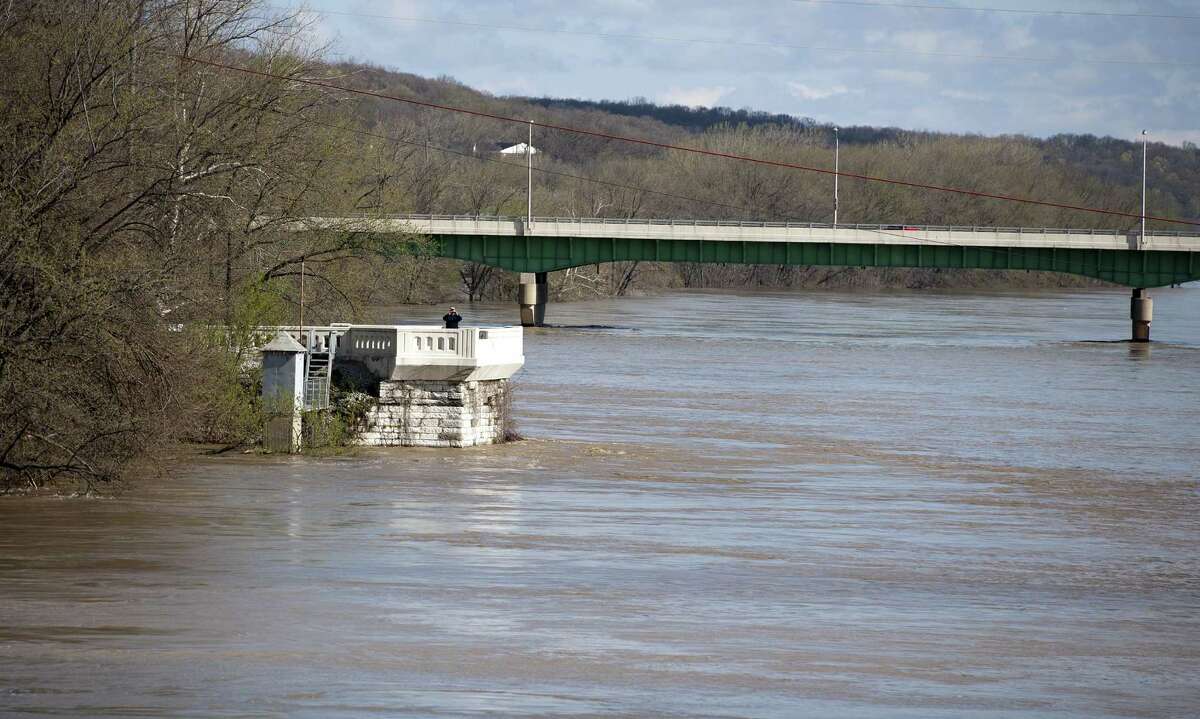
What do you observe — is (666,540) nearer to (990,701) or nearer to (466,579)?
(466,579)

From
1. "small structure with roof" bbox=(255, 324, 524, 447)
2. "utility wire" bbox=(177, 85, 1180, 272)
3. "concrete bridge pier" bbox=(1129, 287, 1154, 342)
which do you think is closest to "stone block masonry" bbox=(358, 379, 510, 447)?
"small structure with roof" bbox=(255, 324, 524, 447)

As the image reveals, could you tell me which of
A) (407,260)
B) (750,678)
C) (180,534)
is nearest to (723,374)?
(407,260)

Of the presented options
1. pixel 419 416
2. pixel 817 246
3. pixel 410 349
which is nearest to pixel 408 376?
pixel 410 349

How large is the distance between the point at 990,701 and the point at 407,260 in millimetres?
41945

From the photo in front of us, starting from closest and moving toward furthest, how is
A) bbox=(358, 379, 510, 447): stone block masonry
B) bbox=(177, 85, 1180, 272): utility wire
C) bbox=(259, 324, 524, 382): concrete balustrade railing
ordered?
bbox=(259, 324, 524, 382): concrete balustrade railing, bbox=(358, 379, 510, 447): stone block masonry, bbox=(177, 85, 1180, 272): utility wire

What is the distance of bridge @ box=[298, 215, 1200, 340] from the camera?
87.6 meters

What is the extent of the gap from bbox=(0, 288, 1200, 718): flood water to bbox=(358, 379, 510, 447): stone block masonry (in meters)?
0.96

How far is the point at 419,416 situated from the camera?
35.8m

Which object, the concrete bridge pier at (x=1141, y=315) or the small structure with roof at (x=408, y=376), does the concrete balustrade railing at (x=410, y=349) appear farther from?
the concrete bridge pier at (x=1141, y=315)

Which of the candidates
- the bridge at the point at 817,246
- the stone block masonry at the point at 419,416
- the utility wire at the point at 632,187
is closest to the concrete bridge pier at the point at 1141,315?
the bridge at the point at 817,246

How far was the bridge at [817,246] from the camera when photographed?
8756cm

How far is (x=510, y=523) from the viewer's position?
2703 centimetres

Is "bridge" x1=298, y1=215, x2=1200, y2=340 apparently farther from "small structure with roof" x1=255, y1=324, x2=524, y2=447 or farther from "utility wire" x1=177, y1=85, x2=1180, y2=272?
"small structure with roof" x1=255, y1=324, x2=524, y2=447

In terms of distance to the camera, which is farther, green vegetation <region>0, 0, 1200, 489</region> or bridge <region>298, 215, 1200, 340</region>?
bridge <region>298, 215, 1200, 340</region>
